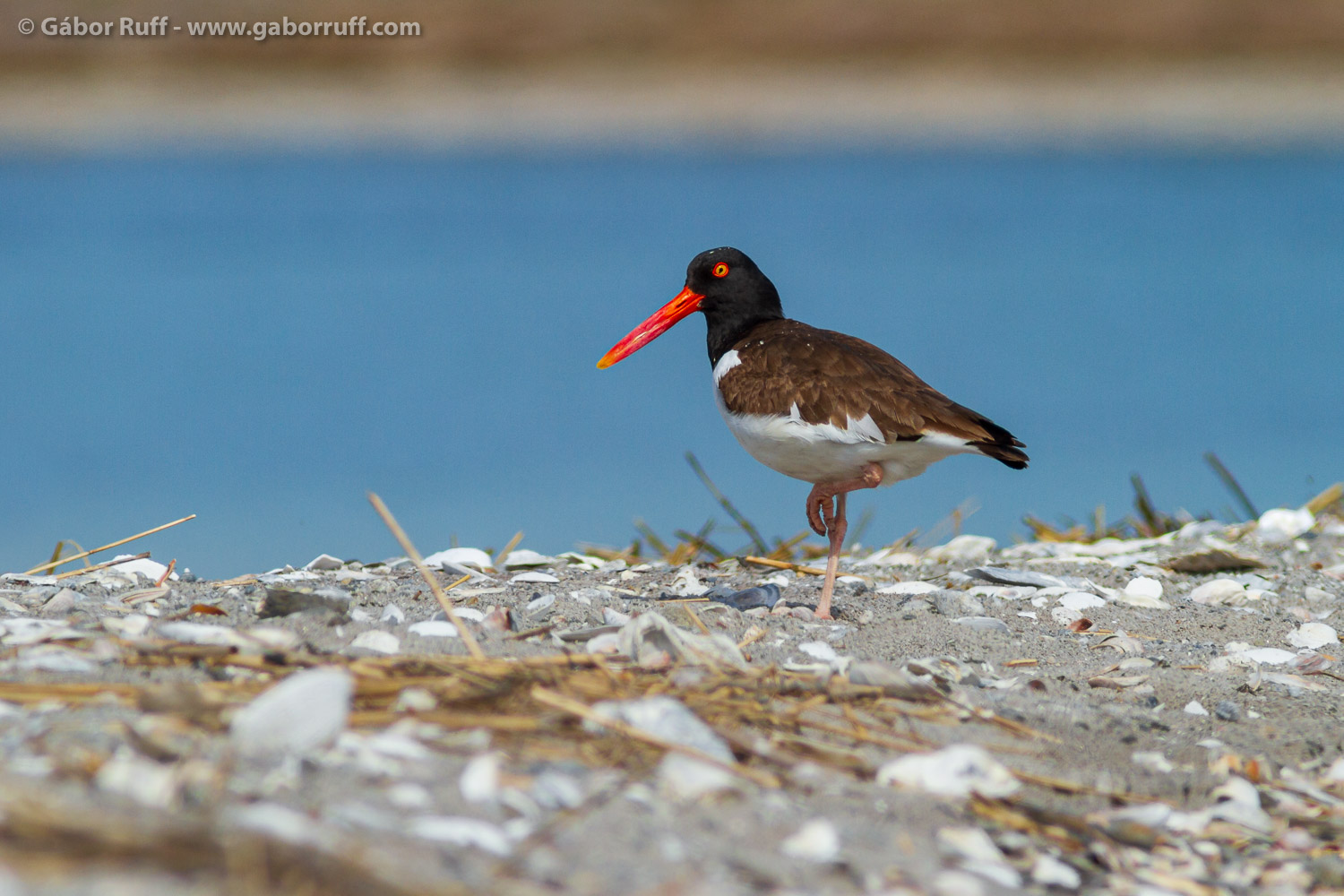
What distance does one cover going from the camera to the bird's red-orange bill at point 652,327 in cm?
467

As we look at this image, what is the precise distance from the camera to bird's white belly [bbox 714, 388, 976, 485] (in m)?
3.48

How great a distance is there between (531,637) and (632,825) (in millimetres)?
1128

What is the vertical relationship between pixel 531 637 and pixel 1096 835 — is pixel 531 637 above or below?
above

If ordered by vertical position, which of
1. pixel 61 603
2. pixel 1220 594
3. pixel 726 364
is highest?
pixel 726 364

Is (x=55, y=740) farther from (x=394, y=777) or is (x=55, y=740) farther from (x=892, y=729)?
(x=892, y=729)

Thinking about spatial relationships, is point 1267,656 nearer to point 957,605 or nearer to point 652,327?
point 957,605

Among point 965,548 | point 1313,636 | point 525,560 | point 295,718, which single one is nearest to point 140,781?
point 295,718

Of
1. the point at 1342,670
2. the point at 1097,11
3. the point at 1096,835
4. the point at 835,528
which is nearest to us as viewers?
the point at 1096,835

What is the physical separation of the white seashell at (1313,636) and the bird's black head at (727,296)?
2.20 metres

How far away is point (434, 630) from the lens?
8.58 feet

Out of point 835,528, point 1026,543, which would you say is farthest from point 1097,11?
point 835,528

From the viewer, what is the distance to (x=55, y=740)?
1.69 m

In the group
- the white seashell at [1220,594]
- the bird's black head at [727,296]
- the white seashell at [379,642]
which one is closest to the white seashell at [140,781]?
the white seashell at [379,642]

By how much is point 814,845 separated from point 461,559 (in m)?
2.61
